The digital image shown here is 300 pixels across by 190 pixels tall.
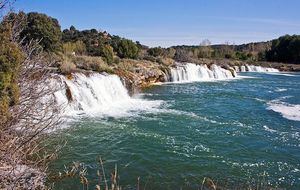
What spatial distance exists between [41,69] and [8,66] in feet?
3.56

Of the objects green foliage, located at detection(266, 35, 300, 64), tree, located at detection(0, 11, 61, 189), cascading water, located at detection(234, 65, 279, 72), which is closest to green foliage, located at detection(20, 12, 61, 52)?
tree, located at detection(0, 11, 61, 189)

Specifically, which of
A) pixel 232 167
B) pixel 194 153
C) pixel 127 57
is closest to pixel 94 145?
pixel 194 153

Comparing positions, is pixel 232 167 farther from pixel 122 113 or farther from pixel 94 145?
pixel 122 113

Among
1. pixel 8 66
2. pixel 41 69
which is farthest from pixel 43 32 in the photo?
pixel 8 66

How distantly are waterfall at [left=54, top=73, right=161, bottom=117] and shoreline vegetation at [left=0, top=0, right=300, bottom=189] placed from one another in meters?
1.04

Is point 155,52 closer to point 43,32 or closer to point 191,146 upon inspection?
point 43,32

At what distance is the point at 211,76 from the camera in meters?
50.2

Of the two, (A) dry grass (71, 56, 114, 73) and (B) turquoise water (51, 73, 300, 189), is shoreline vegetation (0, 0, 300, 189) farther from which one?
(B) turquoise water (51, 73, 300, 189)

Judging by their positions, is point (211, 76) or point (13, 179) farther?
point (211, 76)

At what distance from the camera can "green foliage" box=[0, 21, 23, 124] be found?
680 cm

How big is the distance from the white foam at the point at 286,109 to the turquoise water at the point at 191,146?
62mm

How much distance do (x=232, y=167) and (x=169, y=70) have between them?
3126 cm

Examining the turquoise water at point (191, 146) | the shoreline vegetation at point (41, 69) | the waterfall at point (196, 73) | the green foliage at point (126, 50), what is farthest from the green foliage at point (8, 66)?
the green foliage at point (126, 50)

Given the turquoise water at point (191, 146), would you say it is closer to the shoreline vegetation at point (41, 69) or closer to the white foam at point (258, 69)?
the shoreline vegetation at point (41, 69)
